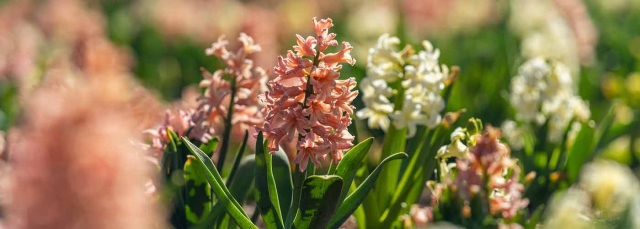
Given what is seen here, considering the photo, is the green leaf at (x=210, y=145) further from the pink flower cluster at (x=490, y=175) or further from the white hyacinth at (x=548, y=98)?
the white hyacinth at (x=548, y=98)

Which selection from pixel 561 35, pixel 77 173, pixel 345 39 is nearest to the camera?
pixel 77 173

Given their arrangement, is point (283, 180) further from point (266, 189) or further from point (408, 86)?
point (408, 86)

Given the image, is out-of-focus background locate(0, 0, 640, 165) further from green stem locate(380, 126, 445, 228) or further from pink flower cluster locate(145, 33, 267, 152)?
green stem locate(380, 126, 445, 228)

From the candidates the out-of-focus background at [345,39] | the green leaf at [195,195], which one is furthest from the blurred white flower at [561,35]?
the green leaf at [195,195]

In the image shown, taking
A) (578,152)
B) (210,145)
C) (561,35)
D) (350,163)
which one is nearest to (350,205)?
(350,163)

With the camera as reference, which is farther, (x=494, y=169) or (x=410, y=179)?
(x=410, y=179)

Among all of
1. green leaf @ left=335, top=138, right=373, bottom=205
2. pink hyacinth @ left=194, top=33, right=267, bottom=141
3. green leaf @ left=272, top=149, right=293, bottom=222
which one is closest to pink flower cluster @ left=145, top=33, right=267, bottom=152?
pink hyacinth @ left=194, top=33, right=267, bottom=141
